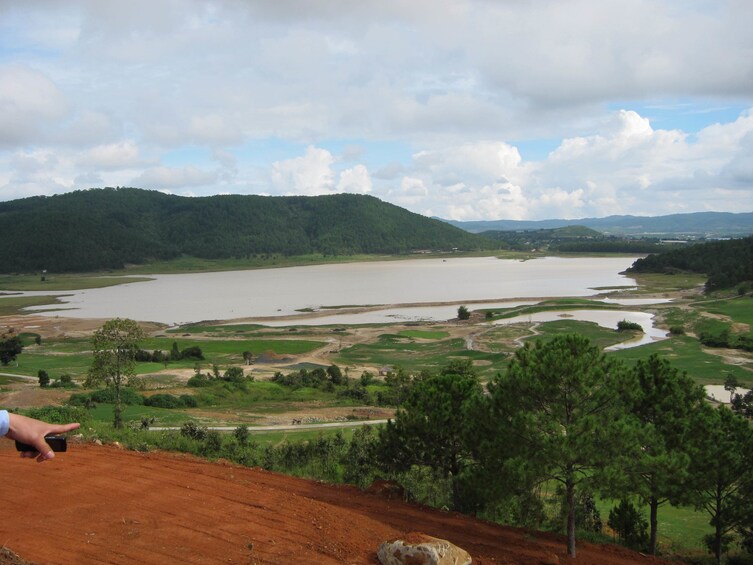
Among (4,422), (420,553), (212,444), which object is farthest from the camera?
(212,444)

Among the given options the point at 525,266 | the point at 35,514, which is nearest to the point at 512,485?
the point at 35,514

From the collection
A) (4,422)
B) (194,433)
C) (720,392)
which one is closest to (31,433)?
(4,422)

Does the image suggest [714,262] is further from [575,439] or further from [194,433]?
[575,439]

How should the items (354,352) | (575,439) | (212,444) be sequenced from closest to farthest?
(575,439), (212,444), (354,352)

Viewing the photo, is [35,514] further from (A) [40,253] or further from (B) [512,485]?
(A) [40,253]

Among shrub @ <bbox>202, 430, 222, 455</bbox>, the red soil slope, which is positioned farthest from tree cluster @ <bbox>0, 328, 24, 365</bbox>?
the red soil slope

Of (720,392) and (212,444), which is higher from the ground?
(212,444)
